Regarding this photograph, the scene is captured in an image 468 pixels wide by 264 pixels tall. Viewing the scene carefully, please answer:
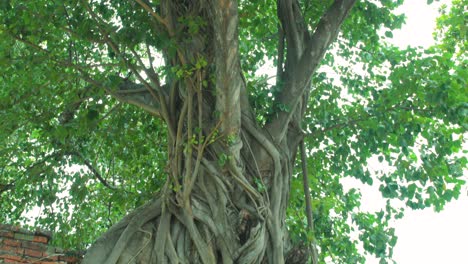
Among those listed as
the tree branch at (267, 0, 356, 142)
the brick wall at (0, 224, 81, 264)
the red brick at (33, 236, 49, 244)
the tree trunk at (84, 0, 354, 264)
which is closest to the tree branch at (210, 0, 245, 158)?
the tree trunk at (84, 0, 354, 264)

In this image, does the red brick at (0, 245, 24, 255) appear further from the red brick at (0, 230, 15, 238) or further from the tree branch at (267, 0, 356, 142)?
the tree branch at (267, 0, 356, 142)

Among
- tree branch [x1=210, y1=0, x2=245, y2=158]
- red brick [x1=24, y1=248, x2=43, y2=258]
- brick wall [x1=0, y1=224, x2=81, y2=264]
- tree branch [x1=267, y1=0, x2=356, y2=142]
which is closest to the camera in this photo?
tree branch [x1=210, y1=0, x2=245, y2=158]

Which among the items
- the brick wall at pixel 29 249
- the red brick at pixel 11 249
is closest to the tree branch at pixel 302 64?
the brick wall at pixel 29 249

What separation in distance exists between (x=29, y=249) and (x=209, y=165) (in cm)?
164

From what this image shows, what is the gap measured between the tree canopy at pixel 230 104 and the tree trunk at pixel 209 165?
0.05 ft

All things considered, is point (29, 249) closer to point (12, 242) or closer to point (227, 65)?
point (12, 242)

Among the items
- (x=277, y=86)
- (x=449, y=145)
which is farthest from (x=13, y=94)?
(x=449, y=145)

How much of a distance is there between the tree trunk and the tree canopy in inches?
0.6

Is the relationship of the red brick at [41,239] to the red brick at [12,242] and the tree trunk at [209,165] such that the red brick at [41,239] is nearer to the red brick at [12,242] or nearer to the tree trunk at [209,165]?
the red brick at [12,242]

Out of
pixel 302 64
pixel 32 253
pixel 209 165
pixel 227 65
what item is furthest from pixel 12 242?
pixel 302 64

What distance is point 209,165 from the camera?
12.0ft

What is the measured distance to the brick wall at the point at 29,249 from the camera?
413 centimetres

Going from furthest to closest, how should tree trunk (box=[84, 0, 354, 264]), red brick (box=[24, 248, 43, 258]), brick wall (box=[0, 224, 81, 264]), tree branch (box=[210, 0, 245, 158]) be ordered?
red brick (box=[24, 248, 43, 258]) < brick wall (box=[0, 224, 81, 264]) < tree trunk (box=[84, 0, 354, 264]) < tree branch (box=[210, 0, 245, 158])

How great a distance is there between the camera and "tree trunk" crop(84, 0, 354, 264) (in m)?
3.44
